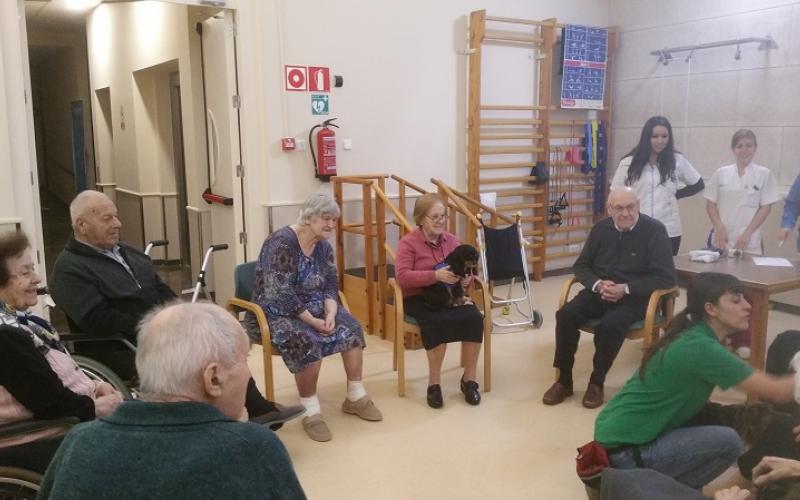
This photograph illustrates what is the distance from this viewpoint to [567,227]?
6.43 m

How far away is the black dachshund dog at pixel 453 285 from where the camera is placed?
135 inches

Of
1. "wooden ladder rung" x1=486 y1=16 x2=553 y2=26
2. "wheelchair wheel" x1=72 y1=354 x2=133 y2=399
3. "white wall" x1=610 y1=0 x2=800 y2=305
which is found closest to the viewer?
"wheelchair wheel" x1=72 y1=354 x2=133 y2=399

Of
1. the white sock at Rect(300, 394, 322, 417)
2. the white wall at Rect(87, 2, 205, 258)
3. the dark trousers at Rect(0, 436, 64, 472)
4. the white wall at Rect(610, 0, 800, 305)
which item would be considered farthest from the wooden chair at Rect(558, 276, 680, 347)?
the white wall at Rect(87, 2, 205, 258)

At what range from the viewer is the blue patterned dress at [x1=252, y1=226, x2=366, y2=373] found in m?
3.07

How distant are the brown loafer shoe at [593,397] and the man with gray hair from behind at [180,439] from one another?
247cm

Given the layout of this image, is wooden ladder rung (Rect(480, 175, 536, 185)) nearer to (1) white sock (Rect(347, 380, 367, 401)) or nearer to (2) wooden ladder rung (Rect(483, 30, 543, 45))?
(2) wooden ladder rung (Rect(483, 30, 543, 45))

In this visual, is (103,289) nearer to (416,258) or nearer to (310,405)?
(310,405)

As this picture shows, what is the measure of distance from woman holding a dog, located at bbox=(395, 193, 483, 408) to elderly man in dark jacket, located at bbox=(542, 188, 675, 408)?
1.35 feet

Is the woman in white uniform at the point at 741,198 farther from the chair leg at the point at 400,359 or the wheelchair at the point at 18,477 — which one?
the wheelchair at the point at 18,477

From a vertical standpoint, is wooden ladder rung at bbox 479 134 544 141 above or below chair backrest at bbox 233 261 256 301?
above

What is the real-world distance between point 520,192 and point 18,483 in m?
4.81

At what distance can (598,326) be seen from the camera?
3.42 meters

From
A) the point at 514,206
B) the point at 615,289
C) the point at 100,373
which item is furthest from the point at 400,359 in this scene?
the point at 514,206

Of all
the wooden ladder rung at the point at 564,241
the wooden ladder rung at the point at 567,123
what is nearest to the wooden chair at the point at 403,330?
the wooden ladder rung at the point at 564,241
